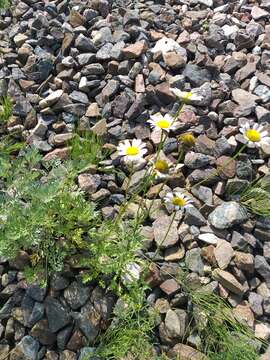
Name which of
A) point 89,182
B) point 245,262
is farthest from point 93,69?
point 245,262

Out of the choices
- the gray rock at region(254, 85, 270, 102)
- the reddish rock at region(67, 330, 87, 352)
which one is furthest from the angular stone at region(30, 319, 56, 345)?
the gray rock at region(254, 85, 270, 102)

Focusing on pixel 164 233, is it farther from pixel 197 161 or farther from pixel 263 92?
pixel 263 92

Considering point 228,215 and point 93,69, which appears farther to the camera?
point 93,69

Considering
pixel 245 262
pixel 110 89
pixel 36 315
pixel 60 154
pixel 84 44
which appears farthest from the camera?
pixel 84 44

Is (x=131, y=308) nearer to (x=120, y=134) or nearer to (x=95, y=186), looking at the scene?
(x=95, y=186)

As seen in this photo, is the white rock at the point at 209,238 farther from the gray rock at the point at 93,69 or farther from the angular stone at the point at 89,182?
the gray rock at the point at 93,69

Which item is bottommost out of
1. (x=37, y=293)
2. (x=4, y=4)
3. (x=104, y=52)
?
(x=37, y=293)

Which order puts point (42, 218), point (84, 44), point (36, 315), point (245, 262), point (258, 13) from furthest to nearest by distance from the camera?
1. point (258, 13)
2. point (84, 44)
3. point (245, 262)
4. point (36, 315)
5. point (42, 218)

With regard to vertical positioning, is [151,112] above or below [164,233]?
above
